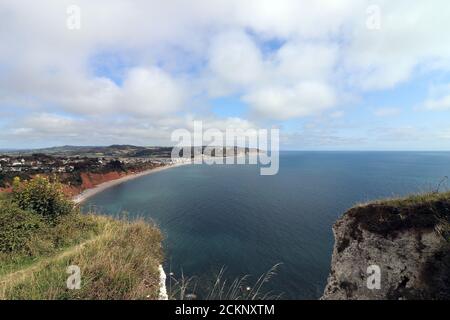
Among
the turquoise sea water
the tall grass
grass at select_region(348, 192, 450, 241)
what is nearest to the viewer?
grass at select_region(348, 192, 450, 241)

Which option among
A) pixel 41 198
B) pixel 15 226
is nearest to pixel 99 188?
pixel 41 198

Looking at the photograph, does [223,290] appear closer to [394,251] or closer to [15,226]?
[394,251]

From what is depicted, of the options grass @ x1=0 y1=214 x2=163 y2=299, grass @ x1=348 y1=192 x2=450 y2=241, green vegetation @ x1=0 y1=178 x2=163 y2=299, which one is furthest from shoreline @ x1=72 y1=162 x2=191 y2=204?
grass @ x1=348 y1=192 x2=450 y2=241

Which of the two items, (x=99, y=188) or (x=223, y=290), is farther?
(x=99, y=188)

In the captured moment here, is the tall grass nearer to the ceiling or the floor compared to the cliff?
nearer to the floor

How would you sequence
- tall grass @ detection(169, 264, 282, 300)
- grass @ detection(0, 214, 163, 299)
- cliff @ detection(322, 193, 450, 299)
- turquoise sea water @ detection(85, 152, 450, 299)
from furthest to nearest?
1. turquoise sea water @ detection(85, 152, 450, 299)
2. tall grass @ detection(169, 264, 282, 300)
3. cliff @ detection(322, 193, 450, 299)
4. grass @ detection(0, 214, 163, 299)

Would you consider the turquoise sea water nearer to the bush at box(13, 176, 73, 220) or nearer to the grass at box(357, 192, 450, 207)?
the grass at box(357, 192, 450, 207)

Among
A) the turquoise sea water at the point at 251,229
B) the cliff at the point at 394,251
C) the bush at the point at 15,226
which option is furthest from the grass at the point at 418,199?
the bush at the point at 15,226

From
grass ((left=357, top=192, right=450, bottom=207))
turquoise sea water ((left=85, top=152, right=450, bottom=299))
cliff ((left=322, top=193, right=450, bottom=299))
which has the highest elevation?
grass ((left=357, top=192, right=450, bottom=207))
